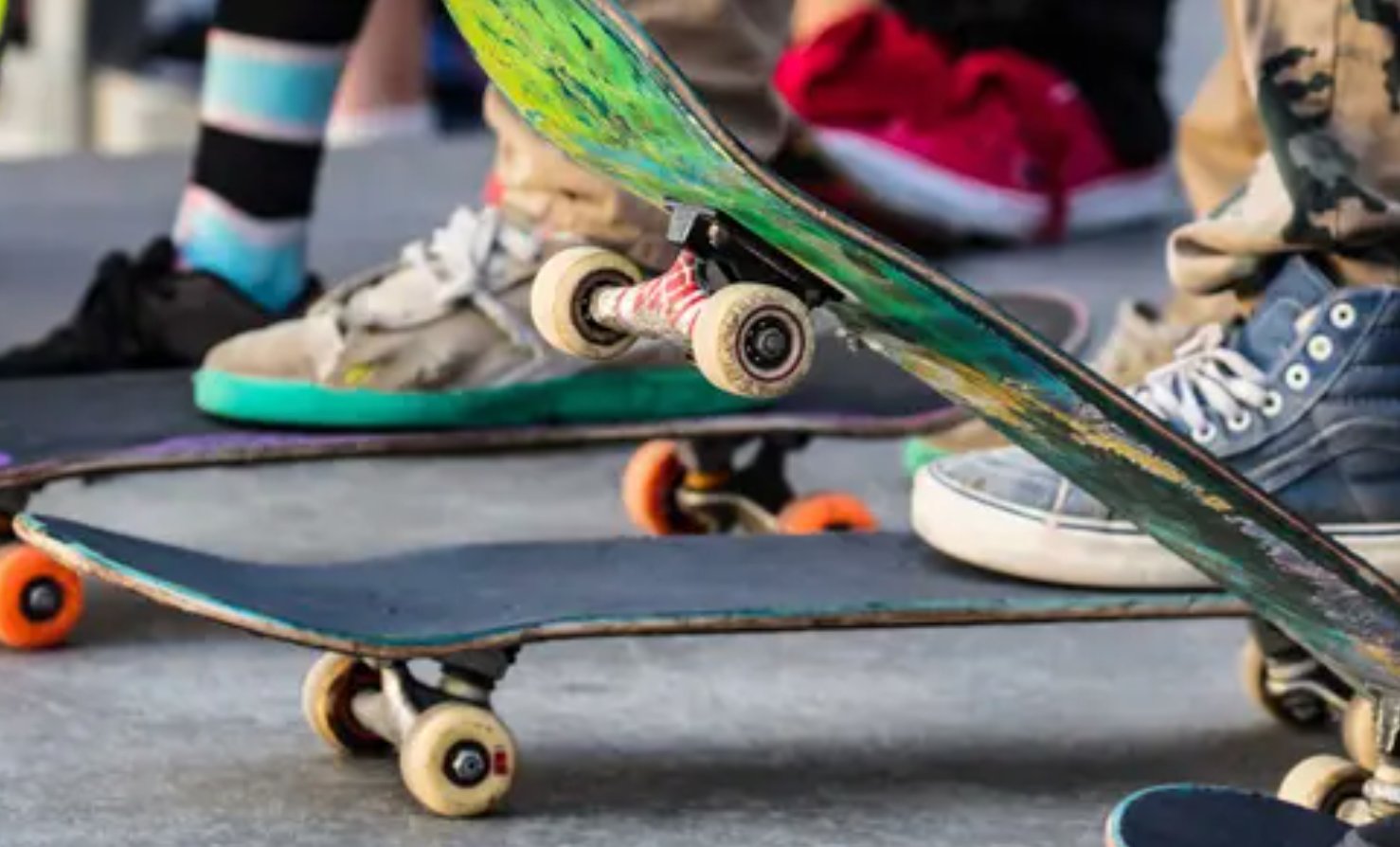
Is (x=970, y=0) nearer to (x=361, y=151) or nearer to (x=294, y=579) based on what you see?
(x=361, y=151)

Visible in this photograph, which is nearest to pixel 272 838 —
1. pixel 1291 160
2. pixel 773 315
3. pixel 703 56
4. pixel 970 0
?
pixel 773 315

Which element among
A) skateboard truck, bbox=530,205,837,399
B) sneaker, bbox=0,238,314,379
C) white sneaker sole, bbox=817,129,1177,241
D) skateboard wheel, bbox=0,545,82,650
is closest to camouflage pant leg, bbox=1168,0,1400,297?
skateboard truck, bbox=530,205,837,399

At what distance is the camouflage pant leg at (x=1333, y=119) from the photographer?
89.4 inches

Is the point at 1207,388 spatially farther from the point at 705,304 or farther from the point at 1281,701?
the point at 705,304

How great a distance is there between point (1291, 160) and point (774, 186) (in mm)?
575

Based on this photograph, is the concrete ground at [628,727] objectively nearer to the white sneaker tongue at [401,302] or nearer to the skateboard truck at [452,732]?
A: the skateboard truck at [452,732]

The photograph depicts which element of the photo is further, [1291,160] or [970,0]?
[970,0]

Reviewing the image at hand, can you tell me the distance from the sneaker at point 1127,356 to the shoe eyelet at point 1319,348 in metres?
0.52

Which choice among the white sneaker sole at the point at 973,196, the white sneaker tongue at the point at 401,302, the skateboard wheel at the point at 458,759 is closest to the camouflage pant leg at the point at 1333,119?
the skateboard wheel at the point at 458,759

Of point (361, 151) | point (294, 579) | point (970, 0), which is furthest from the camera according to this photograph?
point (361, 151)

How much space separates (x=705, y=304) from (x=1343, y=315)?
60 cm

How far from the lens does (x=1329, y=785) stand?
212cm

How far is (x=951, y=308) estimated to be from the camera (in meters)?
1.92

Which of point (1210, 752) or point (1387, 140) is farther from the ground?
point (1387, 140)
